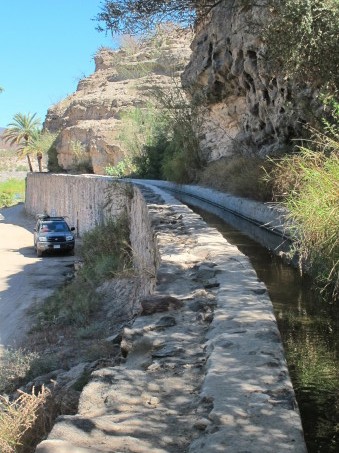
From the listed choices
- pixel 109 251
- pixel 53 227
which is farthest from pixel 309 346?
pixel 53 227

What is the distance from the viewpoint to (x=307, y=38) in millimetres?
12047

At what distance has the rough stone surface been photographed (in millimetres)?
3059

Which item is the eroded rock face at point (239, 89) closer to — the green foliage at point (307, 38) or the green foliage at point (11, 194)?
the green foliage at point (307, 38)

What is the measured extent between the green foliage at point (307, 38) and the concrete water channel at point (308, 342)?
4.26 meters

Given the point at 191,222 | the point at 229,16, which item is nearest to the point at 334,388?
the point at 191,222

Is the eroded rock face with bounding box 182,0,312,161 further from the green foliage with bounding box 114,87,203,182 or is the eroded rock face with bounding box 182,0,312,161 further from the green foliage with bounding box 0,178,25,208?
the green foliage with bounding box 0,178,25,208

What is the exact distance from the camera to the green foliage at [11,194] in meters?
77.4

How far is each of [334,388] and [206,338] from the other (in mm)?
952

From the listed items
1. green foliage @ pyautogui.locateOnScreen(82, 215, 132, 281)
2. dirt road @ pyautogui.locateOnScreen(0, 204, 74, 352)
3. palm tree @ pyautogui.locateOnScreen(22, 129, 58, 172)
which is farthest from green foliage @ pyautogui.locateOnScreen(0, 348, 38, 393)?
palm tree @ pyautogui.locateOnScreen(22, 129, 58, 172)

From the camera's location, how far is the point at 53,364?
823 cm

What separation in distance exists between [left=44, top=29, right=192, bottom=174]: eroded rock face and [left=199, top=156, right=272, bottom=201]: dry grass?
24801 millimetres

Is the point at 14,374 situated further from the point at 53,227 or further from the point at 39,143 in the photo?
the point at 39,143

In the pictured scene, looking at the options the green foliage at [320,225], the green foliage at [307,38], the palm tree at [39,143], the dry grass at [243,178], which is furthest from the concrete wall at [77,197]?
the green foliage at [320,225]

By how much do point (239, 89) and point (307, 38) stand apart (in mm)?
14491
